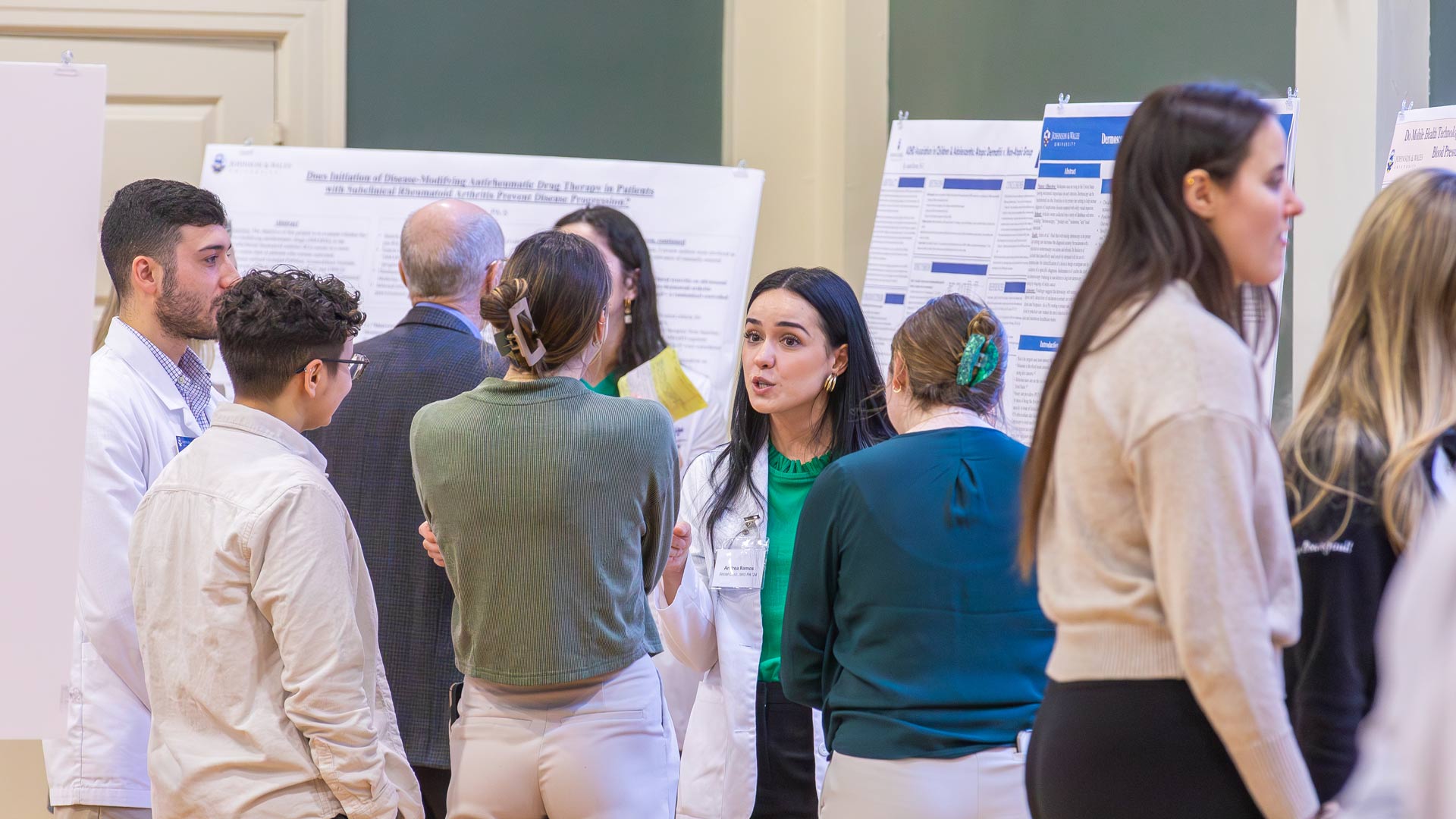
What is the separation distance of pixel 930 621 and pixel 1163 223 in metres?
0.67

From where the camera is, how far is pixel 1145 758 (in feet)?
4.09

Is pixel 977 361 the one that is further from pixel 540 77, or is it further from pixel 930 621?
pixel 540 77

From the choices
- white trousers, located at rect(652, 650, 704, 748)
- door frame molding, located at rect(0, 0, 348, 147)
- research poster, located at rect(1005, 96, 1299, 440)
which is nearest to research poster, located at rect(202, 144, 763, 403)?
door frame molding, located at rect(0, 0, 348, 147)

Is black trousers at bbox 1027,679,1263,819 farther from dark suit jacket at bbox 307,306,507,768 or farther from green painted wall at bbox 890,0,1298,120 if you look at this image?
green painted wall at bbox 890,0,1298,120

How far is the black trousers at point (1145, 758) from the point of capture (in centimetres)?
124

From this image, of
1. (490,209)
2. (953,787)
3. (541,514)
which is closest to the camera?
(953,787)

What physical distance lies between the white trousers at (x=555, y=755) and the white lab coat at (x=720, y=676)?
31 centimetres

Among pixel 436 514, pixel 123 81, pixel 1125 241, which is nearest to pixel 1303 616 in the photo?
pixel 1125 241

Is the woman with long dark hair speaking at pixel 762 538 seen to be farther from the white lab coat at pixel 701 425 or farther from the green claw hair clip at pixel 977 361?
the white lab coat at pixel 701 425

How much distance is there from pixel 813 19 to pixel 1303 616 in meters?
3.09

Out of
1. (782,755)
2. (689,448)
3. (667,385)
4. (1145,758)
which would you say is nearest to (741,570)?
(782,755)

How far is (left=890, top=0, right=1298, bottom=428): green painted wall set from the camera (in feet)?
9.09

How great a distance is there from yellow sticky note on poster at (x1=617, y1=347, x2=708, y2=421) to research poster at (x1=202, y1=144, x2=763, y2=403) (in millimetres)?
518

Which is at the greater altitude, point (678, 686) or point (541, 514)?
point (541, 514)
